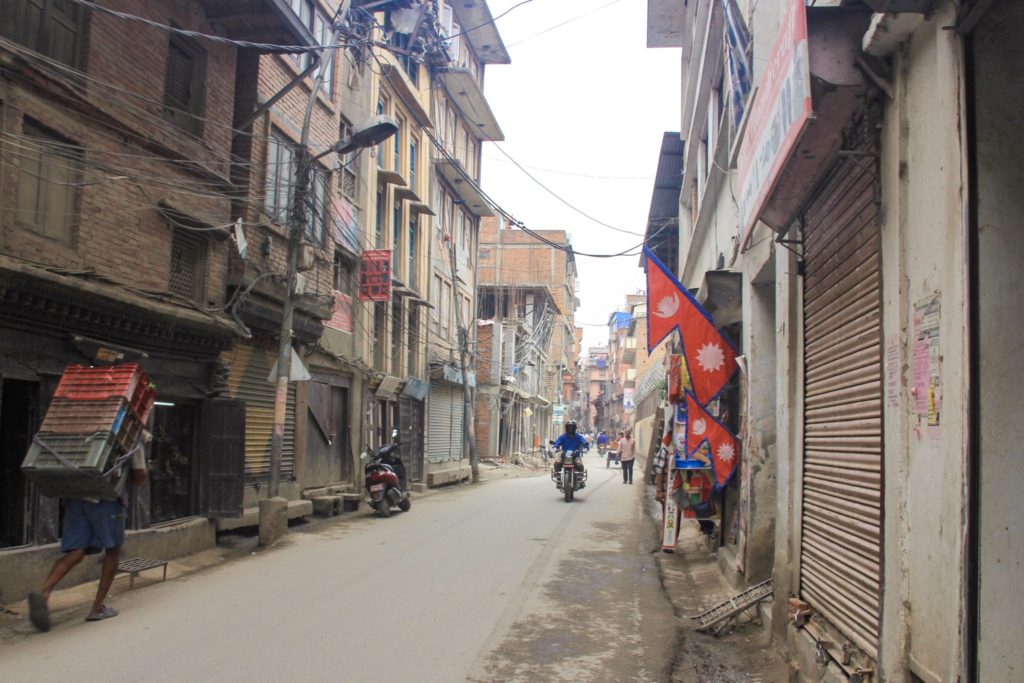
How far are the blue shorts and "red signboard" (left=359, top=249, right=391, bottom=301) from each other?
13.1m

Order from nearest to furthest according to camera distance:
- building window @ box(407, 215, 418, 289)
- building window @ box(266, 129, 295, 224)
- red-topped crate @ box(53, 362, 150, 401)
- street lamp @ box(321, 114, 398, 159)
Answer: red-topped crate @ box(53, 362, 150, 401)
street lamp @ box(321, 114, 398, 159)
building window @ box(266, 129, 295, 224)
building window @ box(407, 215, 418, 289)

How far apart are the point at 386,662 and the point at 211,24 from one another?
10843 mm

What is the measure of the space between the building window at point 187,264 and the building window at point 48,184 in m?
2.27

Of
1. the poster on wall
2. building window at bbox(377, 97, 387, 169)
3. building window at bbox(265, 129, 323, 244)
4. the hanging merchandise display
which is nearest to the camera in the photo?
the poster on wall

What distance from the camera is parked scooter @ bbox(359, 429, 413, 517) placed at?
16141 millimetres

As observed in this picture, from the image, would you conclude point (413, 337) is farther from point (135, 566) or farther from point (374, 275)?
A: point (135, 566)

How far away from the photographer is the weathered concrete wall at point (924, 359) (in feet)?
11.8

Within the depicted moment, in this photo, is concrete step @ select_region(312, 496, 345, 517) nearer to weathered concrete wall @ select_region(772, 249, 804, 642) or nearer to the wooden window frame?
the wooden window frame

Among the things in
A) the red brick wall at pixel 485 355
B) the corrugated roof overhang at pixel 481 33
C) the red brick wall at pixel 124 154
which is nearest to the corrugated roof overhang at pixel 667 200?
the corrugated roof overhang at pixel 481 33

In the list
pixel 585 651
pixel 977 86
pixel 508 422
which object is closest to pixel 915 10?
pixel 977 86

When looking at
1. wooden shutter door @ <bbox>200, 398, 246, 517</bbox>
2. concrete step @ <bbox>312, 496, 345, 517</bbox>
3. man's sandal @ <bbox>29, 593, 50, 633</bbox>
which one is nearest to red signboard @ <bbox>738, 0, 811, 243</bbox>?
man's sandal @ <bbox>29, 593, 50, 633</bbox>

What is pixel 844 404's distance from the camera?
553 cm

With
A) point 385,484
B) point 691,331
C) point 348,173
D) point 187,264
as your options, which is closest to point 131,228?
point 187,264

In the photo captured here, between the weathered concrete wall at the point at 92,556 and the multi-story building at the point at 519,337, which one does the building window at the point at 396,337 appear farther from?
the weathered concrete wall at the point at 92,556
